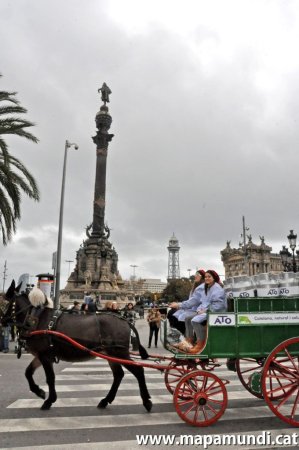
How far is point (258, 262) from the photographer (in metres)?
105

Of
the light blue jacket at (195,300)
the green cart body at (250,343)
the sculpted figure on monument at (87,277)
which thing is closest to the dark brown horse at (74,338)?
the green cart body at (250,343)

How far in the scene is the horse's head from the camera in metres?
6.62

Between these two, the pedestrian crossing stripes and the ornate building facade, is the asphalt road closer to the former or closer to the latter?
the pedestrian crossing stripes

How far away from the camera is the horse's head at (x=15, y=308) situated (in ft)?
21.7

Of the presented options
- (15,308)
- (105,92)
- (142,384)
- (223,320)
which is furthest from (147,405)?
(105,92)

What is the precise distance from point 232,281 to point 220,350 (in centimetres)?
1110

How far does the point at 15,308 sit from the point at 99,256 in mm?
43103

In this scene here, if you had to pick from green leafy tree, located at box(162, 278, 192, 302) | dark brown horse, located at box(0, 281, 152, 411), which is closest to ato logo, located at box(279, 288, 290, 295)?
Answer: dark brown horse, located at box(0, 281, 152, 411)

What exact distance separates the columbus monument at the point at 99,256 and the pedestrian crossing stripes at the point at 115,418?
39758 millimetres

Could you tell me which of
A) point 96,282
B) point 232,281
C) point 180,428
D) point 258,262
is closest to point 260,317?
point 180,428

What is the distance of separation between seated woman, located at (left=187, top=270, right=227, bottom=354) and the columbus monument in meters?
40.9

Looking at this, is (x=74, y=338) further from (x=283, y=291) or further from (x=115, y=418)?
(x=283, y=291)

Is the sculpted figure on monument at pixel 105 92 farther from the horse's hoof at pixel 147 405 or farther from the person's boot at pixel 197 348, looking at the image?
the horse's hoof at pixel 147 405

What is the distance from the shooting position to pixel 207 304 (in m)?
6.46
